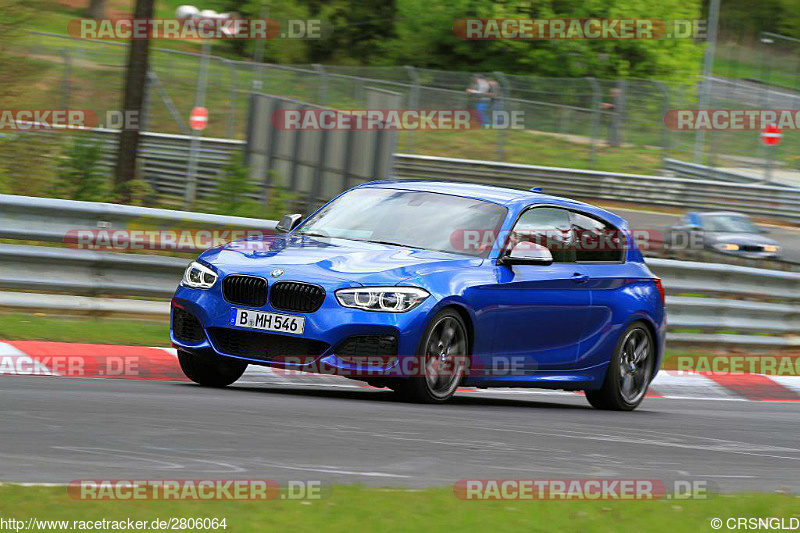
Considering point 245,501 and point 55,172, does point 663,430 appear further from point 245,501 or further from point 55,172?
point 55,172

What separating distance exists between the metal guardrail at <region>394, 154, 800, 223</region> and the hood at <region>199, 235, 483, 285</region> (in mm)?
25077

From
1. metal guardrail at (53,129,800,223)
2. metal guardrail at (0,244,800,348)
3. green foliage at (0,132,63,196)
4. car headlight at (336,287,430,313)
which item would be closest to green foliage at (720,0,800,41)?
metal guardrail at (53,129,800,223)

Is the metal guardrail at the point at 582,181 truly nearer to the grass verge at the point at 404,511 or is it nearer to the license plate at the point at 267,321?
the license plate at the point at 267,321

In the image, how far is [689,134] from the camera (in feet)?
120

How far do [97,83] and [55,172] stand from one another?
1773cm

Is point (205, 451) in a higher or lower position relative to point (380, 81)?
lower

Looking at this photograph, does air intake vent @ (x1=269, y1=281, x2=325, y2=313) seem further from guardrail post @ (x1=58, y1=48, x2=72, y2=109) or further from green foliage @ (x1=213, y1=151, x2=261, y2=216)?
guardrail post @ (x1=58, y1=48, x2=72, y2=109)

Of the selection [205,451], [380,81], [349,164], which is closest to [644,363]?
[205,451]

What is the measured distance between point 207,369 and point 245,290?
3.07ft

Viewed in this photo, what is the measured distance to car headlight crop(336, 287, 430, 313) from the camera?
8695mm

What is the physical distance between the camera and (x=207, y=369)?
9570mm

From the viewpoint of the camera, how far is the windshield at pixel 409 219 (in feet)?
31.8

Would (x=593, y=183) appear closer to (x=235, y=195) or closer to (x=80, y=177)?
(x=235, y=195)

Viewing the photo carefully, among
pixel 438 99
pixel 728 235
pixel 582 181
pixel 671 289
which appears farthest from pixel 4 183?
pixel 582 181
